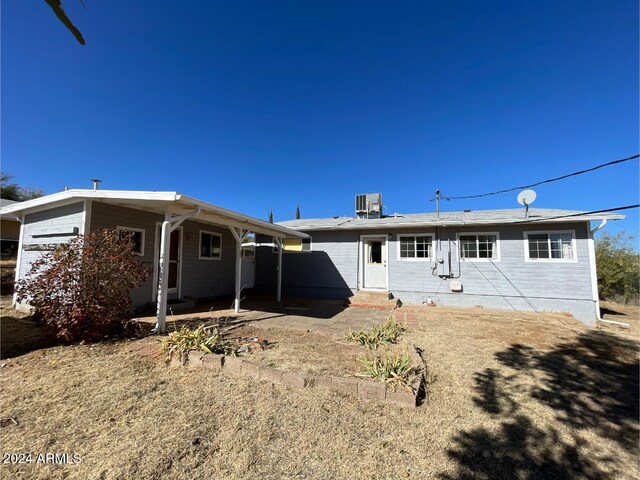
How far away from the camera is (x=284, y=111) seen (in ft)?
40.2

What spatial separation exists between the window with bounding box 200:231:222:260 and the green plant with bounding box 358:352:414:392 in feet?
25.2

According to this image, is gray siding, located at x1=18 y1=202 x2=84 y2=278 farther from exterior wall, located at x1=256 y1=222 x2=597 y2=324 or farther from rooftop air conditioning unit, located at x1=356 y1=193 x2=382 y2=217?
rooftop air conditioning unit, located at x1=356 y1=193 x2=382 y2=217

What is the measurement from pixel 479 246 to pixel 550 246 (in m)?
2.04

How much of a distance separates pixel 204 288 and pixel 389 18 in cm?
1008

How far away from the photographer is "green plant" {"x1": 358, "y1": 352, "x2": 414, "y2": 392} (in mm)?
3566

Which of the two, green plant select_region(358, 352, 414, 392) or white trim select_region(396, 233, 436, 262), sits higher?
white trim select_region(396, 233, 436, 262)

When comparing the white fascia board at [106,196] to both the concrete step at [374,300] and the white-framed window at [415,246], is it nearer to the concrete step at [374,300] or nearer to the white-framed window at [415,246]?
the concrete step at [374,300]

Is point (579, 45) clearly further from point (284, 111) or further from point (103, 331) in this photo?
point (103, 331)

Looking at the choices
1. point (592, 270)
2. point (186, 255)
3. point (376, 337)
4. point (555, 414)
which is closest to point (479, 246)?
point (592, 270)

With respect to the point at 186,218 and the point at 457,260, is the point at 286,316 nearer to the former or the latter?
the point at 186,218

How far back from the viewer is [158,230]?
820 centimetres

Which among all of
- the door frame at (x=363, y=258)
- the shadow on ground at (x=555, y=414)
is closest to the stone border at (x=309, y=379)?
the shadow on ground at (x=555, y=414)

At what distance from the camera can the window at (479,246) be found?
10.2 m

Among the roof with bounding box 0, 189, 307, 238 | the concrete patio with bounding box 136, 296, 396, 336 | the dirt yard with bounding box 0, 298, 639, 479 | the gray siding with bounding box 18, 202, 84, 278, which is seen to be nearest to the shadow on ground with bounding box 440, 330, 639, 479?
the dirt yard with bounding box 0, 298, 639, 479
